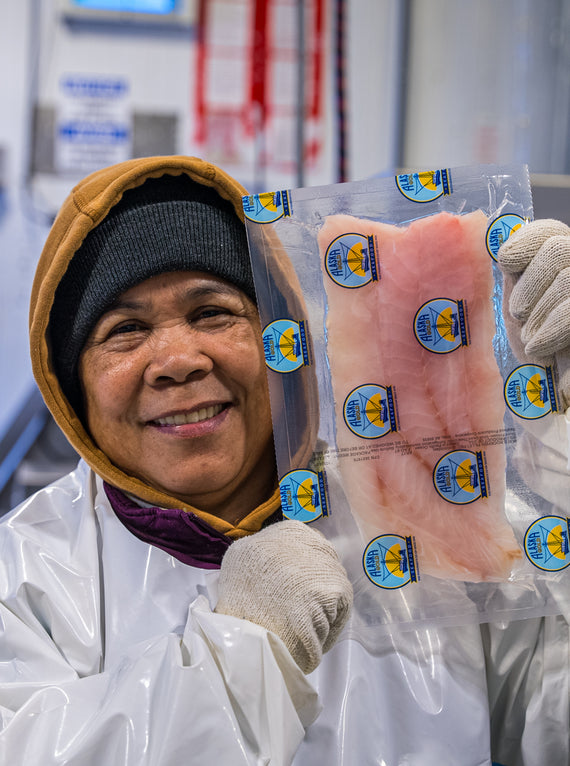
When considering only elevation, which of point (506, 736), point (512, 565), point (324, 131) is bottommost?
point (506, 736)

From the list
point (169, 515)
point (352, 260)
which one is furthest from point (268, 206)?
point (169, 515)

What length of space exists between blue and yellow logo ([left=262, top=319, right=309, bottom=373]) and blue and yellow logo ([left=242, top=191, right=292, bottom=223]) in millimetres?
152

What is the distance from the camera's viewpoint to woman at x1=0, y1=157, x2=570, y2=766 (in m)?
1.03

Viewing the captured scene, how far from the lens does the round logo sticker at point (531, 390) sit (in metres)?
0.96

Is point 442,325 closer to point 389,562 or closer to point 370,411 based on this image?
point 370,411

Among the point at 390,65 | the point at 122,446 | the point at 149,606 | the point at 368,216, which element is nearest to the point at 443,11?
the point at 390,65

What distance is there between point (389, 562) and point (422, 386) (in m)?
0.26

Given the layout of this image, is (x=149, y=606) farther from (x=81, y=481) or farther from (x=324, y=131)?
(x=324, y=131)

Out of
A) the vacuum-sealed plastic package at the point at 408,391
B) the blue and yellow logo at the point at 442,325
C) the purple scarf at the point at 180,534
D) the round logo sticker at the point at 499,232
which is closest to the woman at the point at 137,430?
the purple scarf at the point at 180,534

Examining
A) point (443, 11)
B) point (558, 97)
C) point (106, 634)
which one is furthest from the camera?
point (443, 11)

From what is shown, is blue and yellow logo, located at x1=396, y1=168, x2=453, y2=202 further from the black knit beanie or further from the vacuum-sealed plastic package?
the black knit beanie

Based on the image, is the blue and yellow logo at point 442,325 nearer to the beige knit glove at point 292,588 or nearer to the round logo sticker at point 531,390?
the round logo sticker at point 531,390

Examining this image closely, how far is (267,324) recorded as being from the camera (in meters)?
0.98

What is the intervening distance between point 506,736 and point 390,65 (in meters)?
2.60
